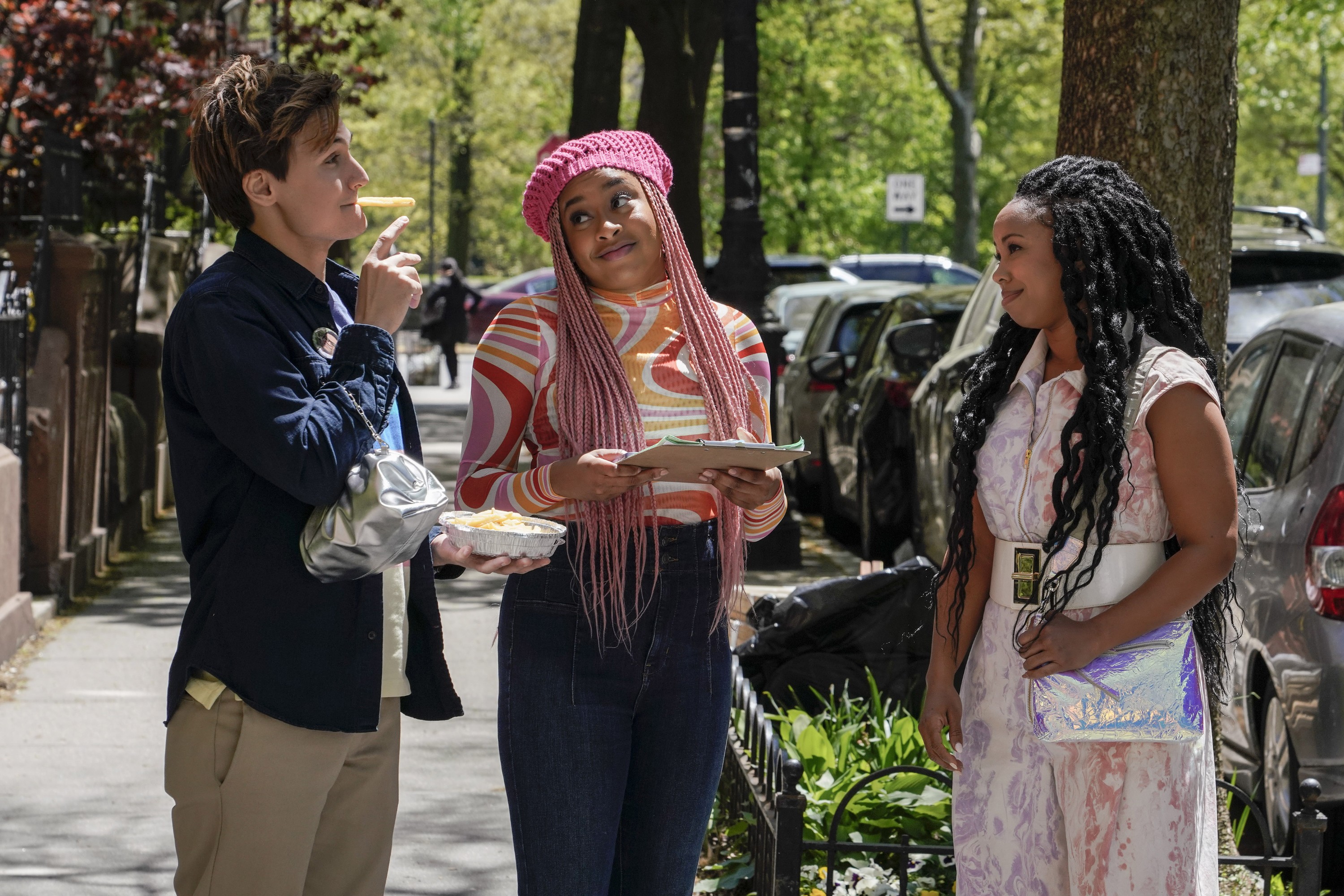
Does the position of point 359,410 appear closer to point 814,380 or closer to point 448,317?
point 814,380

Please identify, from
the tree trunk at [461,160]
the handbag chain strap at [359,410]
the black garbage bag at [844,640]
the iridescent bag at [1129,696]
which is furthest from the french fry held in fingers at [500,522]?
the tree trunk at [461,160]

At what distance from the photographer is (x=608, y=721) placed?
3229 mm

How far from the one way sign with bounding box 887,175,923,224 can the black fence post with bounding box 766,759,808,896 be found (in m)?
19.7

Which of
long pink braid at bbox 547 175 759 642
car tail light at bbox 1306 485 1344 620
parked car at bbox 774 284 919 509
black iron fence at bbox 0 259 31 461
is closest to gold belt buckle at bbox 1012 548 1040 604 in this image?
long pink braid at bbox 547 175 759 642

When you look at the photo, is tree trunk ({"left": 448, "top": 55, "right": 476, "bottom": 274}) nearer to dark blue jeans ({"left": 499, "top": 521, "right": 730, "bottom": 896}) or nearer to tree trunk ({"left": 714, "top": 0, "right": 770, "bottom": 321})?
tree trunk ({"left": 714, "top": 0, "right": 770, "bottom": 321})

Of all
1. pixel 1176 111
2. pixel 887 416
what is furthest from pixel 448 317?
pixel 1176 111

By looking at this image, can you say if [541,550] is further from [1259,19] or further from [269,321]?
[1259,19]

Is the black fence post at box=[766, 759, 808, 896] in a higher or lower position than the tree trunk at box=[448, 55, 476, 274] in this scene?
lower

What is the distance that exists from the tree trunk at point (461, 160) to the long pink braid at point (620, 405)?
4273cm

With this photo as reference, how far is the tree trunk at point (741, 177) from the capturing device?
403 inches

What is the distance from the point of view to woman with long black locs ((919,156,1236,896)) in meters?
2.90

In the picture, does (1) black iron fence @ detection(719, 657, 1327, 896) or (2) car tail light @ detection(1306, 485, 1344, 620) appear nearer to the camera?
(1) black iron fence @ detection(719, 657, 1327, 896)

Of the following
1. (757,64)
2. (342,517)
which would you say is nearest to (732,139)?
(757,64)

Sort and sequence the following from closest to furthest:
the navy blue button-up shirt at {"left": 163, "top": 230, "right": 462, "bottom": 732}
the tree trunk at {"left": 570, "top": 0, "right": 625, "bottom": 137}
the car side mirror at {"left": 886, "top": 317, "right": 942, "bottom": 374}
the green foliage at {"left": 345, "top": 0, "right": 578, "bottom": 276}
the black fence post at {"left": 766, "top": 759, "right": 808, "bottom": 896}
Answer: the navy blue button-up shirt at {"left": 163, "top": 230, "right": 462, "bottom": 732} < the black fence post at {"left": 766, "top": 759, "right": 808, "bottom": 896} < the car side mirror at {"left": 886, "top": 317, "right": 942, "bottom": 374} < the tree trunk at {"left": 570, "top": 0, "right": 625, "bottom": 137} < the green foliage at {"left": 345, "top": 0, "right": 578, "bottom": 276}
